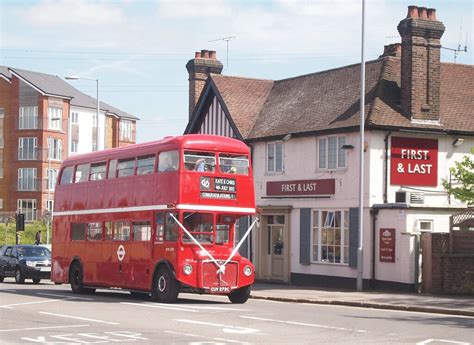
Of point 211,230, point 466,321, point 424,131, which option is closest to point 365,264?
point 424,131

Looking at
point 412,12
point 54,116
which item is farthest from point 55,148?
point 412,12

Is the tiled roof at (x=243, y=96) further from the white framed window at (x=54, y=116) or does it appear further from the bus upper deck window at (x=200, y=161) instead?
the white framed window at (x=54, y=116)

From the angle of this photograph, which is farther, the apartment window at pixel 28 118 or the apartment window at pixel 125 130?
the apartment window at pixel 125 130

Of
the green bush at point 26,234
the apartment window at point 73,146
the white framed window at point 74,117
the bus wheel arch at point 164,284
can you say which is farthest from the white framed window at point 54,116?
the bus wheel arch at point 164,284

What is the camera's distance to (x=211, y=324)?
1844cm

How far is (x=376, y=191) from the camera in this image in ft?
107

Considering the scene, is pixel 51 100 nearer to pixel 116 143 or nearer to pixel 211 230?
pixel 116 143

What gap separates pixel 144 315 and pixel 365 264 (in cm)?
1371

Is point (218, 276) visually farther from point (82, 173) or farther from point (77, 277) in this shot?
point (82, 173)

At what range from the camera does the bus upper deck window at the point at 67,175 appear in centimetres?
3066

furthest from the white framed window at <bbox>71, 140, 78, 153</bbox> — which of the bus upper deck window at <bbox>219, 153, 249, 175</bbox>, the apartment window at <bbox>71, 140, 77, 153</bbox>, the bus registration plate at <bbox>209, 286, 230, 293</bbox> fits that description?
the bus registration plate at <bbox>209, 286, 230, 293</bbox>

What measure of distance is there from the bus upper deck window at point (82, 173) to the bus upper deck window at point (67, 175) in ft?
1.38

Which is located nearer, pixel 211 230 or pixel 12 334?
pixel 12 334

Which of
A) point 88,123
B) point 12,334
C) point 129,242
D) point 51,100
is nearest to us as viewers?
point 12,334
